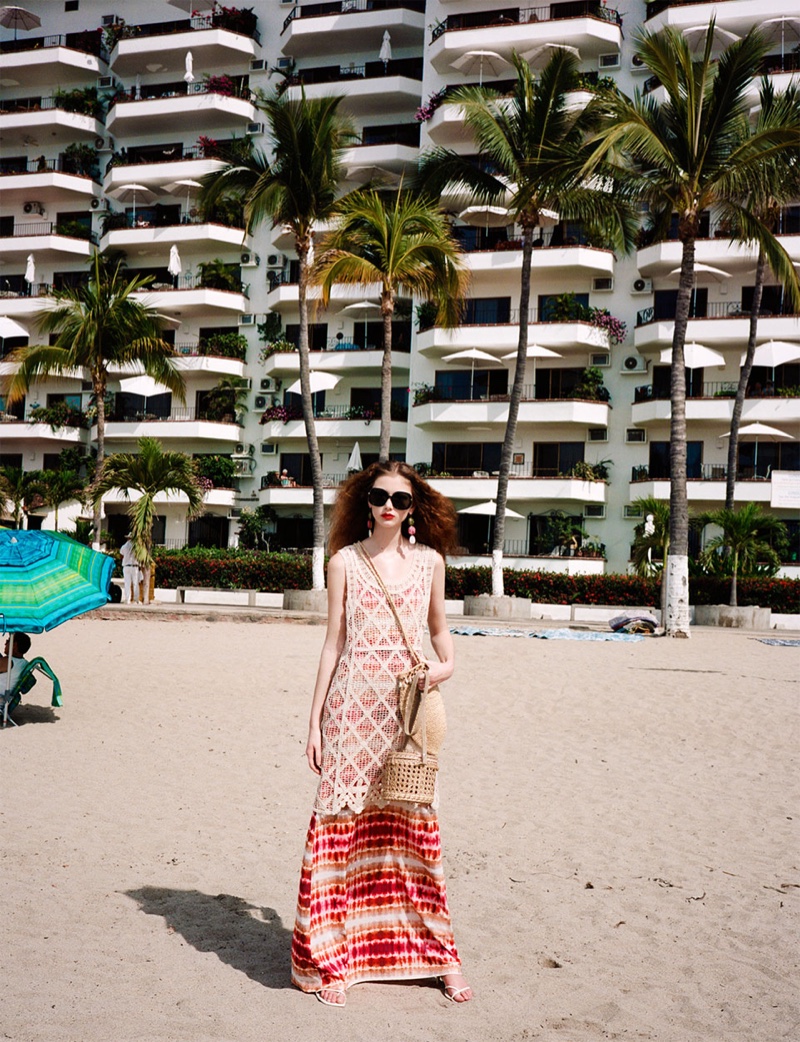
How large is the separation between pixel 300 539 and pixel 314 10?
73.5 ft

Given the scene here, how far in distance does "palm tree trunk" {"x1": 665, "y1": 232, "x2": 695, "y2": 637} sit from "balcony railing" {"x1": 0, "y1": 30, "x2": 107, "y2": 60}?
37.1 m

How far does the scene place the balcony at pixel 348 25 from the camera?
→ 43.3 metres

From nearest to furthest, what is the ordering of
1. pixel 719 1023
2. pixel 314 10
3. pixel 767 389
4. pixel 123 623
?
pixel 719 1023, pixel 123 623, pixel 767 389, pixel 314 10

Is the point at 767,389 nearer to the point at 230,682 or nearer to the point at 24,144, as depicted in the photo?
the point at 230,682

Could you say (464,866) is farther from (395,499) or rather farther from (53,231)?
(53,231)

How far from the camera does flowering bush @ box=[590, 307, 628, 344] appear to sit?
38.5 m

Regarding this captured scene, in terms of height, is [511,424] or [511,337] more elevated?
[511,337]

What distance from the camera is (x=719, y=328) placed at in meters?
37.4

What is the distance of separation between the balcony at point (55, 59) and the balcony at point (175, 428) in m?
16.1

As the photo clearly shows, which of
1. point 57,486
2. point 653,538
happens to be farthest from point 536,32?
point 57,486

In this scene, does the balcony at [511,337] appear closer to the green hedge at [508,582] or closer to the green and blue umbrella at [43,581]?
the green hedge at [508,582]

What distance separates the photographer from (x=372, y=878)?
14.0 feet

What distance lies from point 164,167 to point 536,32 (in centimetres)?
1599

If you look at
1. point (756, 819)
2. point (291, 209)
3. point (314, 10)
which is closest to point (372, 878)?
point (756, 819)
